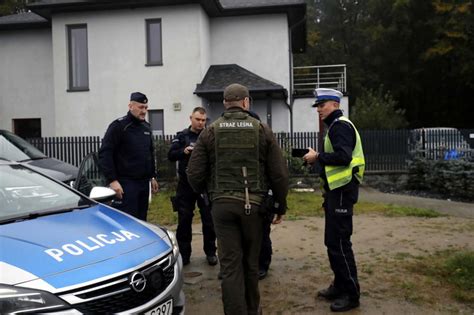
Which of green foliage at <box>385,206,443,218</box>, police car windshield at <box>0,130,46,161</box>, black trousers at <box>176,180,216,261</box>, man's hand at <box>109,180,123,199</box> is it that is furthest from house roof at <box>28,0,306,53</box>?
man's hand at <box>109,180,123,199</box>

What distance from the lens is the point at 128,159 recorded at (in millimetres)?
5238

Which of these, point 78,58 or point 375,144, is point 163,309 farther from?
point 78,58

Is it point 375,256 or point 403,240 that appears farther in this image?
point 403,240

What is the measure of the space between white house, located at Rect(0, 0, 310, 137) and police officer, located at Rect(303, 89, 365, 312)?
11.1 meters

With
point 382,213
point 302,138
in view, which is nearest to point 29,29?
point 302,138

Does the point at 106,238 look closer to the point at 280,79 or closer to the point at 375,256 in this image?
the point at 375,256

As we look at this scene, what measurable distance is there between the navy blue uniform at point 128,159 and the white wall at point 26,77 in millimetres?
13694

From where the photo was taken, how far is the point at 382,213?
8.96 metres

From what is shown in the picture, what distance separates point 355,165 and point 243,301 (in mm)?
1505

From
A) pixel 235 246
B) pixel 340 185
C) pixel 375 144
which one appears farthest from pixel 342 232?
pixel 375 144

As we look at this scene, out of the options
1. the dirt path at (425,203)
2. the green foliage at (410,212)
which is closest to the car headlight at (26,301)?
the green foliage at (410,212)

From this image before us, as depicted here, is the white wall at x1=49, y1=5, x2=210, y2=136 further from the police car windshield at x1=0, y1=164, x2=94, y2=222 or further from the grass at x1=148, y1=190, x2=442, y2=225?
the police car windshield at x1=0, y1=164, x2=94, y2=222

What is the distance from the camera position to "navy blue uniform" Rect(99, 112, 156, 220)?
512cm

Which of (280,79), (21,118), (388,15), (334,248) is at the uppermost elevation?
(388,15)
